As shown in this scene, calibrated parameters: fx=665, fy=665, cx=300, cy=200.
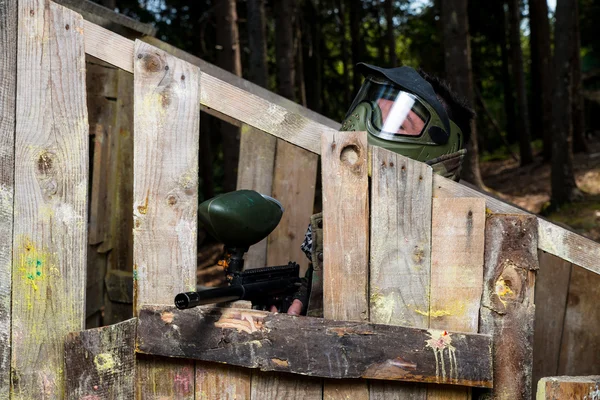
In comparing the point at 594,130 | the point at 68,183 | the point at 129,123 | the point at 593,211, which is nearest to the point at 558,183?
the point at 593,211

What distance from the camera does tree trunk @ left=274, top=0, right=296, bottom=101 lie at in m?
9.23

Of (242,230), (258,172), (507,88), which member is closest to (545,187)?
(507,88)

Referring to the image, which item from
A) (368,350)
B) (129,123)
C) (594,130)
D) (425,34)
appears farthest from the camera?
(425,34)

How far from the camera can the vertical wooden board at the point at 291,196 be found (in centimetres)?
487

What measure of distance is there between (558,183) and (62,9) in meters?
8.12

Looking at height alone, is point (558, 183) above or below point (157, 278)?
above

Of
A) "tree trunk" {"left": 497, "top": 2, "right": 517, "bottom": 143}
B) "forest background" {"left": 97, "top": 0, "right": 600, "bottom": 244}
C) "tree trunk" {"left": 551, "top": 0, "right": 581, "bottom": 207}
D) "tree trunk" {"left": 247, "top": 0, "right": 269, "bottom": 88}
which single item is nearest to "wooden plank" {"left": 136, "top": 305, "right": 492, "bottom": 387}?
"forest background" {"left": 97, "top": 0, "right": 600, "bottom": 244}

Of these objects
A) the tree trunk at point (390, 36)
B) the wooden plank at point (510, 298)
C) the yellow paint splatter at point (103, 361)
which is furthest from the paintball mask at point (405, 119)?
the tree trunk at point (390, 36)

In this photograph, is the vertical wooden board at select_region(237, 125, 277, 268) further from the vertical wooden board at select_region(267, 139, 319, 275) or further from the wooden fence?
A: the wooden fence

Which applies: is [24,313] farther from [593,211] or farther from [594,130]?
[594,130]

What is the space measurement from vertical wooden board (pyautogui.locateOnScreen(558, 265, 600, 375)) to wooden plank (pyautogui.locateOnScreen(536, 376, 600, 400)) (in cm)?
161

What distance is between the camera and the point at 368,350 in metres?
2.49

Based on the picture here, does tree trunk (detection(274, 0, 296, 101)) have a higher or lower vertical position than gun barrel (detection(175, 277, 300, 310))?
higher

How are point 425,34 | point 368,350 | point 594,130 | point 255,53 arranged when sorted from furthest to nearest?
point 425,34 → point 594,130 → point 255,53 → point 368,350
